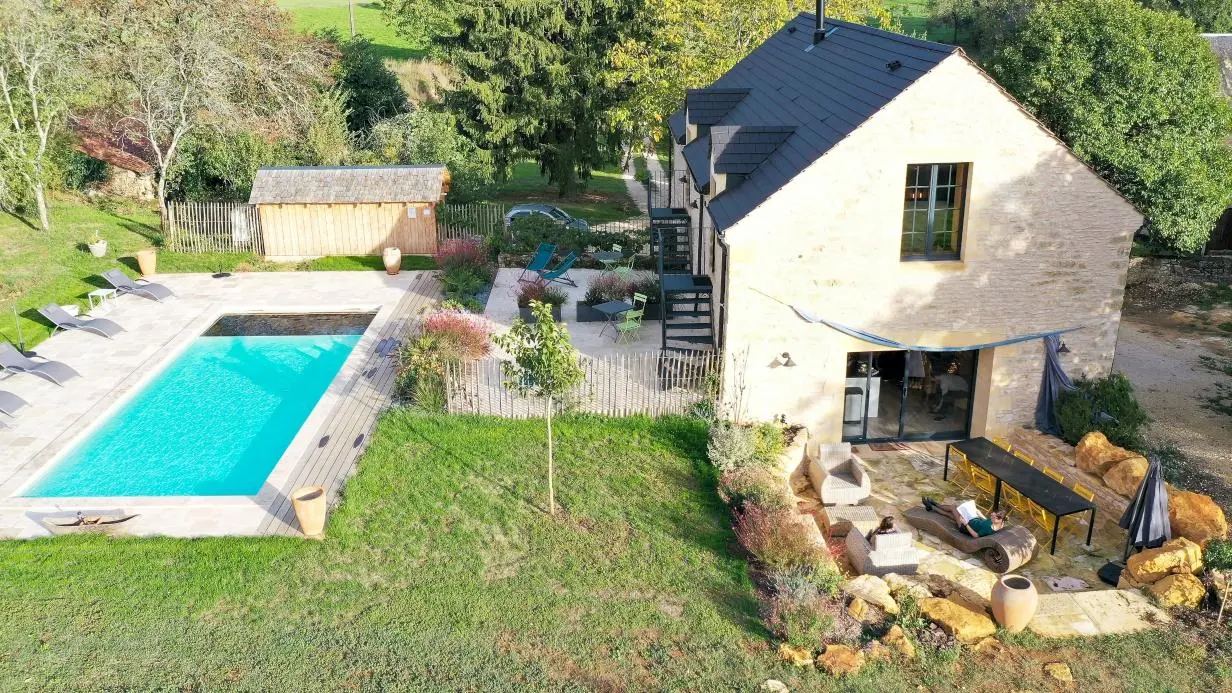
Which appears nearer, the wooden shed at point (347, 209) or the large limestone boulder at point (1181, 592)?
the large limestone boulder at point (1181, 592)

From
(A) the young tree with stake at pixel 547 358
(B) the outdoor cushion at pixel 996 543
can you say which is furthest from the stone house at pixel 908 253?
(A) the young tree with stake at pixel 547 358

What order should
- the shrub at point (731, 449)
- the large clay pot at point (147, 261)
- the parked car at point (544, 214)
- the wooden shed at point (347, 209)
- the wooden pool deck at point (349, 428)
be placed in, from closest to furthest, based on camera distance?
the wooden pool deck at point (349, 428) < the shrub at point (731, 449) < the large clay pot at point (147, 261) < the wooden shed at point (347, 209) < the parked car at point (544, 214)

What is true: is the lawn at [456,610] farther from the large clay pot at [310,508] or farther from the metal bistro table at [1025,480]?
the metal bistro table at [1025,480]

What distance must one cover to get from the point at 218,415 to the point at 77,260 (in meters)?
12.5

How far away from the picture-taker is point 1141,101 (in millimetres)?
22875

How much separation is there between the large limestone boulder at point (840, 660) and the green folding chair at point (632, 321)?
11.1m

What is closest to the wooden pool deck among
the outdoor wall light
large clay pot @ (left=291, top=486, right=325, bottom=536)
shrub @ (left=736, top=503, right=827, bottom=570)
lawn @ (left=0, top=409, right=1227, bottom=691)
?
large clay pot @ (left=291, top=486, right=325, bottom=536)

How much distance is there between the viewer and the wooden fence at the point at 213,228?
100.0 ft

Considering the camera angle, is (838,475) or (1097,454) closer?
(1097,454)

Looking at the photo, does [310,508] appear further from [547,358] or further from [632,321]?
[632,321]

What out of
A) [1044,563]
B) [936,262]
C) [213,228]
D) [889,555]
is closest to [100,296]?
[213,228]

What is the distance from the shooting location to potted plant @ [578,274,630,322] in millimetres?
24125

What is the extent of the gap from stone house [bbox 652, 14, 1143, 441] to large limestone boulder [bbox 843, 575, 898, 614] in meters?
5.16

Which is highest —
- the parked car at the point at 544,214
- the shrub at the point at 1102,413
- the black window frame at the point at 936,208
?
the black window frame at the point at 936,208
